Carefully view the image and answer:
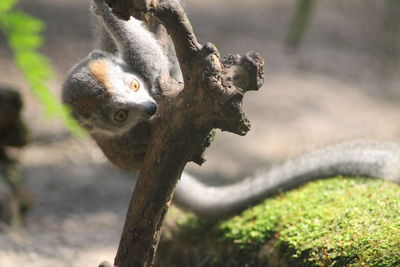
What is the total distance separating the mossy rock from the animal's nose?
1.41 m

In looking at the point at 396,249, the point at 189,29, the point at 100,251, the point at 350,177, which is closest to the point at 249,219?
the point at 350,177

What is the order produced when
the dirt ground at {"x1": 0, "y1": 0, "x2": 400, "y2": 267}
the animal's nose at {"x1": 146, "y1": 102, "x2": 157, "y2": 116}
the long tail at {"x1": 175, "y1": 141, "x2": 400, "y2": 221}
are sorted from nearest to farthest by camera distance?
the animal's nose at {"x1": 146, "y1": 102, "x2": 157, "y2": 116} < the long tail at {"x1": 175, "y1": 141, "x2": 400, "y2": 221} < the dirt ground at {"x1": 0, "y1": 0, "x2": 400, "y2": 267}

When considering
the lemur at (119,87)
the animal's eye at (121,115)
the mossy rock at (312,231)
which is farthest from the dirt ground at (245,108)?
the mossy rock at (312,231)

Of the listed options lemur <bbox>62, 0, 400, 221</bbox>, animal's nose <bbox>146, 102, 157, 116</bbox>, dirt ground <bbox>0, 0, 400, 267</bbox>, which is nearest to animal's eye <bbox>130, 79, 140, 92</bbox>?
lemur <bbox>62, 0, 400, 221</bbox>

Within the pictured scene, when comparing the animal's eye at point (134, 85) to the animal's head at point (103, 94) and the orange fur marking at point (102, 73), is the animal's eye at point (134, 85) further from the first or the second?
the orange fur marking at point (102, 73)

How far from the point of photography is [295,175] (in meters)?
4.67

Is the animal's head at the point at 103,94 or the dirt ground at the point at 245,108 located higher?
the dirt ground at the point at 245,108

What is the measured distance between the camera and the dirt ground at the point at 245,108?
252 inches

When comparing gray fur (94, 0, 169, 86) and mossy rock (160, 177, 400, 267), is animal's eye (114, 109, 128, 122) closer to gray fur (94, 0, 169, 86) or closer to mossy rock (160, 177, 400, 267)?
gray fur (94, 0, 169, 86)

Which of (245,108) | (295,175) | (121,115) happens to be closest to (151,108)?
(121,115)

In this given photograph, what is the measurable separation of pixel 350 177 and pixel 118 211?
4.05m

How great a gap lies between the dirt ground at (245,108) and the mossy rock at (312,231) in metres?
1.27

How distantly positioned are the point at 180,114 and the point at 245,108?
767 cm

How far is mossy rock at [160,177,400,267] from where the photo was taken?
3125mm
